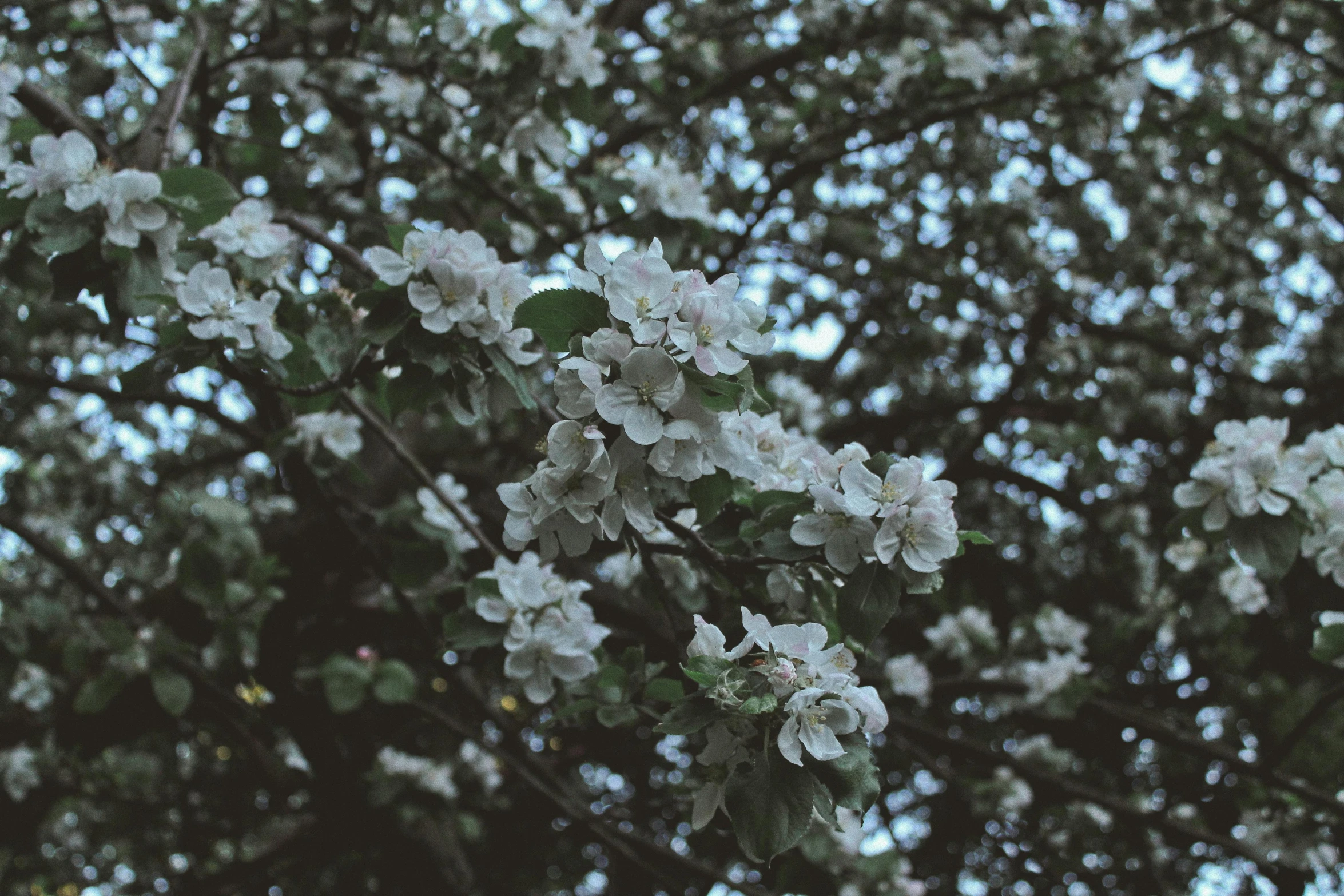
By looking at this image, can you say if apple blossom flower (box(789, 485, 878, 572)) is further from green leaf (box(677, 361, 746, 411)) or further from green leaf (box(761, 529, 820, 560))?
green leaf (box(677, 361, 746, 411))

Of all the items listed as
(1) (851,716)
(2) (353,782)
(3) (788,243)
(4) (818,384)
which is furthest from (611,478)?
(4) (818,384)

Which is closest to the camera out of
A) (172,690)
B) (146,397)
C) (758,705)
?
(758,705)

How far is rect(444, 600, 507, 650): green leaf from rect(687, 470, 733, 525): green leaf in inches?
22.9

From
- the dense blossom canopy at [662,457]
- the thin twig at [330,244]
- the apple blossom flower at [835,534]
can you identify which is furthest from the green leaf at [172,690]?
the apple blossom flower at [835,534]

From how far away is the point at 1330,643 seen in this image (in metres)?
1.88

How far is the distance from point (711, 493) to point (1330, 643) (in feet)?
4.50

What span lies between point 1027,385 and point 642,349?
3837mm

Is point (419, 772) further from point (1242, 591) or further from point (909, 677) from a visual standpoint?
point (1242, 591)

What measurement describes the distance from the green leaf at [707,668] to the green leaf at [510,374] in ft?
1.69

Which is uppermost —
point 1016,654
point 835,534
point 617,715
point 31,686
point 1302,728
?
point 835,534

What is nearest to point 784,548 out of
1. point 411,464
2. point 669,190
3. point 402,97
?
point 411,464

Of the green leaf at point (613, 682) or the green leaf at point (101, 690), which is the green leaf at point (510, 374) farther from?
the green leaf at point (101, 690)

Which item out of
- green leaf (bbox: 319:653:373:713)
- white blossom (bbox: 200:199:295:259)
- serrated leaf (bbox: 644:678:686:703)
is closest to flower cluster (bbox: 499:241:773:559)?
serrated leaf (bbox: 644:678:686:703)

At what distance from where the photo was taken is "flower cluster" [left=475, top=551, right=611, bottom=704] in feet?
5.64
